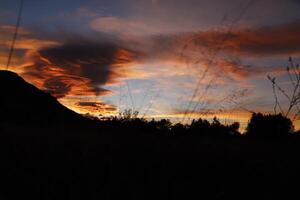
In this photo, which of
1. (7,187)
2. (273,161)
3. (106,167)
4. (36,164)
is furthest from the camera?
(273,161)

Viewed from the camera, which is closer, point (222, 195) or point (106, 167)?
point (222, 195)

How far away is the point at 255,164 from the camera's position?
169 inches

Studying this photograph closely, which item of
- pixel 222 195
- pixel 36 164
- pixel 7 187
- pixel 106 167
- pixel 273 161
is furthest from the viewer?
pixel 273 161

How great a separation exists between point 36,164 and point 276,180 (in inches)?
94.6

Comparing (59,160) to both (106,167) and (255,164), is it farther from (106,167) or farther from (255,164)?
(255,164)

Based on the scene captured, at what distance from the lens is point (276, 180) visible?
3699 millimetres

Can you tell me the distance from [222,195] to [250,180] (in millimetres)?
612

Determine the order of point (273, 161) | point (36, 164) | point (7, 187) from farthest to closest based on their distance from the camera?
point (273, 161)
point (36, 164)
point (7, 187)

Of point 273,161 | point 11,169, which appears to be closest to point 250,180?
point 273,161

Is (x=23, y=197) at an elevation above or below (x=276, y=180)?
below

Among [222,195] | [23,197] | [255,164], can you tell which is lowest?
[23,197]

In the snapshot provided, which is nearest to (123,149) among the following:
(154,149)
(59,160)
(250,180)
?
(154,149)

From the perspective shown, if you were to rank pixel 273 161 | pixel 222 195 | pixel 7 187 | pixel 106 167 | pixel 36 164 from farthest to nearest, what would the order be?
1. pixel 273 161
2. pixel 36 164
3. pixel 106 167
4. pixel 7 187
5. pixel 222 195

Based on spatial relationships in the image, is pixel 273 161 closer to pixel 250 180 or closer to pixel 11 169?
pixel 250 180
